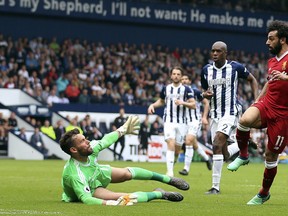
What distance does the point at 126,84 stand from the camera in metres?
36.7

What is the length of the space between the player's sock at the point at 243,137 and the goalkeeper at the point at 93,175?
1265mm

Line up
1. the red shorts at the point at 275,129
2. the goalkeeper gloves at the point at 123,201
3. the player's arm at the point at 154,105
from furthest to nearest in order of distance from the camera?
the player's arm at the point at 154,105 → the red shorts at the point at 275,129 → the goalkeeper gloves at the point at 123,201

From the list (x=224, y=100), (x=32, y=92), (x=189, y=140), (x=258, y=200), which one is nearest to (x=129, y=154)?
(x=32, y=92)

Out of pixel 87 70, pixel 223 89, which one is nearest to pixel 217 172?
pixel 223 89

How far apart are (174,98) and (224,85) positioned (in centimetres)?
508

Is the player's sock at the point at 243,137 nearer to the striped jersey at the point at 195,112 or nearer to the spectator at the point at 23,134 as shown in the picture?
the striped jersey at the point at 195,112

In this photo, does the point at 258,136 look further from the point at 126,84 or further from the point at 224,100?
the point at 224,100

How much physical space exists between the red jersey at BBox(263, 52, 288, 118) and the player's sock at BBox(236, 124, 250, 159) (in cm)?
77

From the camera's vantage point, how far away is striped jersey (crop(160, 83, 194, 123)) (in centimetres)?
2027

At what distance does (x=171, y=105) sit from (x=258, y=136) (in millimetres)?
15955

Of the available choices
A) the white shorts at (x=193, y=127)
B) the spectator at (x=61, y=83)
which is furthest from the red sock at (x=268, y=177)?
the spectator at (x=61, y=83)

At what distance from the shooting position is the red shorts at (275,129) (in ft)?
38.1

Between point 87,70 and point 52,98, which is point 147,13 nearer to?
point 87,70

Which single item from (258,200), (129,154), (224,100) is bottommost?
(129,154)
